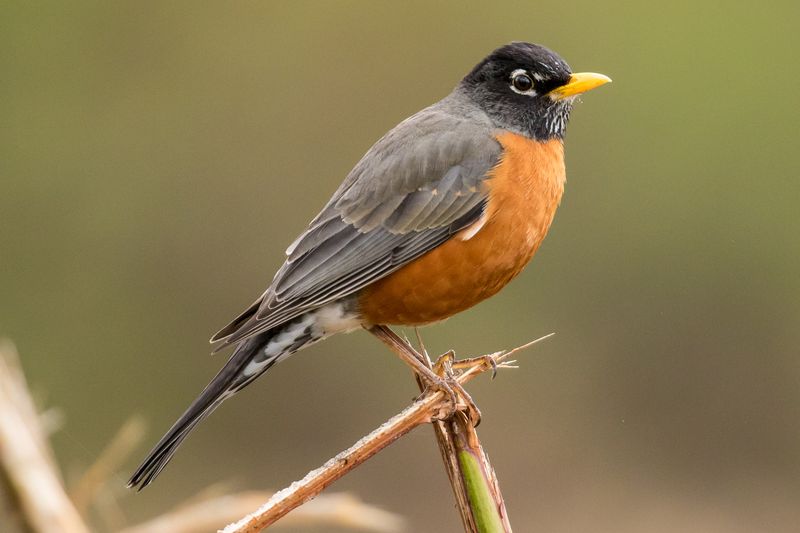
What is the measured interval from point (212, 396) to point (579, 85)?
6.02 feet

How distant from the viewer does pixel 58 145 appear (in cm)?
715

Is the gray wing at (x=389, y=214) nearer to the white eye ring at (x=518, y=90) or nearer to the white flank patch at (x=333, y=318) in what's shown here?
the white flank patch at (x=333, y=318)

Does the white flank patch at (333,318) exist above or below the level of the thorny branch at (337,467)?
above

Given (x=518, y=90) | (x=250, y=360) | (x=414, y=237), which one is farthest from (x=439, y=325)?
(x=250, y=360)

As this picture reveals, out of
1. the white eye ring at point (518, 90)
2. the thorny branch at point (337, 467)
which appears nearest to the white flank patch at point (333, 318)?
the thorny branch at point (337, 467)

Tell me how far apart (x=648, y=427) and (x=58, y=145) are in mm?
4350

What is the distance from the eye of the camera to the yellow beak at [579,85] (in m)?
4.08

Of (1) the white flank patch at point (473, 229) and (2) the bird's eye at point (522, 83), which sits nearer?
(1) the white flank patch at point (473, 229)

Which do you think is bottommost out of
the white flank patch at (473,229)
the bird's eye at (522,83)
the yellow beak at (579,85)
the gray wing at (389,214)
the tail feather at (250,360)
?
the tail feather at (250,360)

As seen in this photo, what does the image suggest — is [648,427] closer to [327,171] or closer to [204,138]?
[327,171]

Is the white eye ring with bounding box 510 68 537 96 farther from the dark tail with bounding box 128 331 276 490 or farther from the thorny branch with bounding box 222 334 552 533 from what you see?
the thorny branch with bounding box 222 334 552 533

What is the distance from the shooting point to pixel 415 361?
3.60 meters

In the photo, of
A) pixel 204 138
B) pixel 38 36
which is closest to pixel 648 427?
pixel 204 138

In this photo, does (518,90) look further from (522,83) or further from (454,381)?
(454,381)
